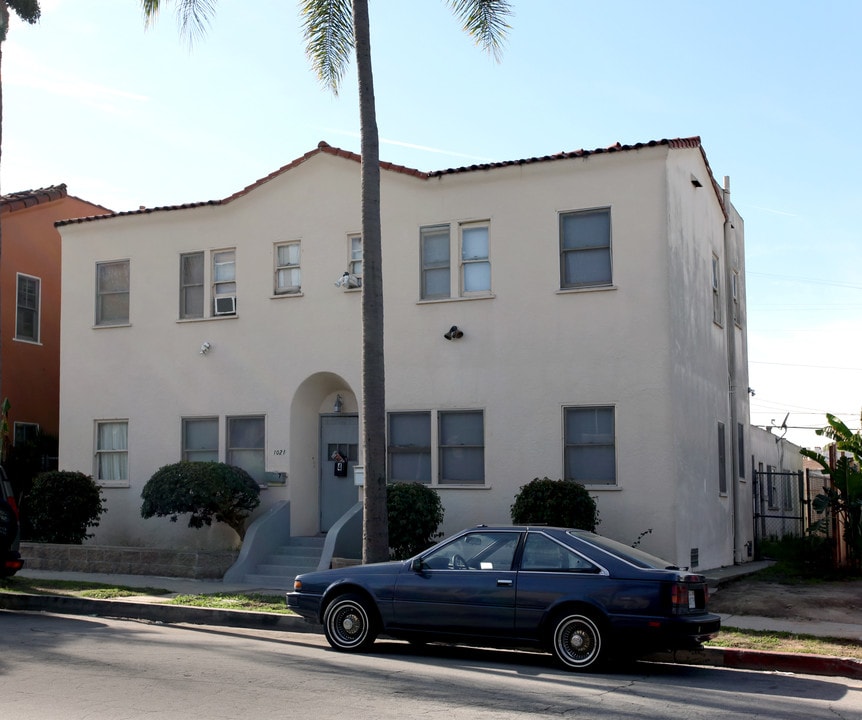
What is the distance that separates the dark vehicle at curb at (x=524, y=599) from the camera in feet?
33.7

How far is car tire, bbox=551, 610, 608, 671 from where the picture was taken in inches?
408

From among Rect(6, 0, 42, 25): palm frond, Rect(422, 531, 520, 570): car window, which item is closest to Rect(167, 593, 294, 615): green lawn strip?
Rect(422, 531, 520, 570): car window

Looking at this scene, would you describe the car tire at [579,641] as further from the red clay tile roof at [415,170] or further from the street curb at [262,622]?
the red clay tile roof at [415,170]

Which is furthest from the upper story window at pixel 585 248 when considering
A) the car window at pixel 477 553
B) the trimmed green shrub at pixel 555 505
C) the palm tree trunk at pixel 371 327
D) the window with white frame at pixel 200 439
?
the car window at pixel 477 553

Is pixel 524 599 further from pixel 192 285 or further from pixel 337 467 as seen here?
pixel 192 285

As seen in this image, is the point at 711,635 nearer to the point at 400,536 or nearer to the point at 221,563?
the point at 400,536

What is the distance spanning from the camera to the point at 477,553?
1125 cm

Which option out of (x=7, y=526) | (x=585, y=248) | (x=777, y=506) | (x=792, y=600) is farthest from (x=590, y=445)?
(x=777, y=506)

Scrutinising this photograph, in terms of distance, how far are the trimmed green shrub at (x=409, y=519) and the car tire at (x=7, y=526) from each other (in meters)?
5.45

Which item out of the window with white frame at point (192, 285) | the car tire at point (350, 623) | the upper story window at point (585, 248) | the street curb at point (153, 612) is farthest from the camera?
the window with white frame at point (192, 285)

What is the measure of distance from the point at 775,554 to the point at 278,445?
10.4 meters

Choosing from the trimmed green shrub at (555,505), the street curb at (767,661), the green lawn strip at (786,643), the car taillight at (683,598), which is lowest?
the street curb at (767,661)

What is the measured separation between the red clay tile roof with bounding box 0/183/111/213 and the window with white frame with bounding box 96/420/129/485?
6203 mm

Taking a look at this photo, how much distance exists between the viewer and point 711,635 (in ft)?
34.4
